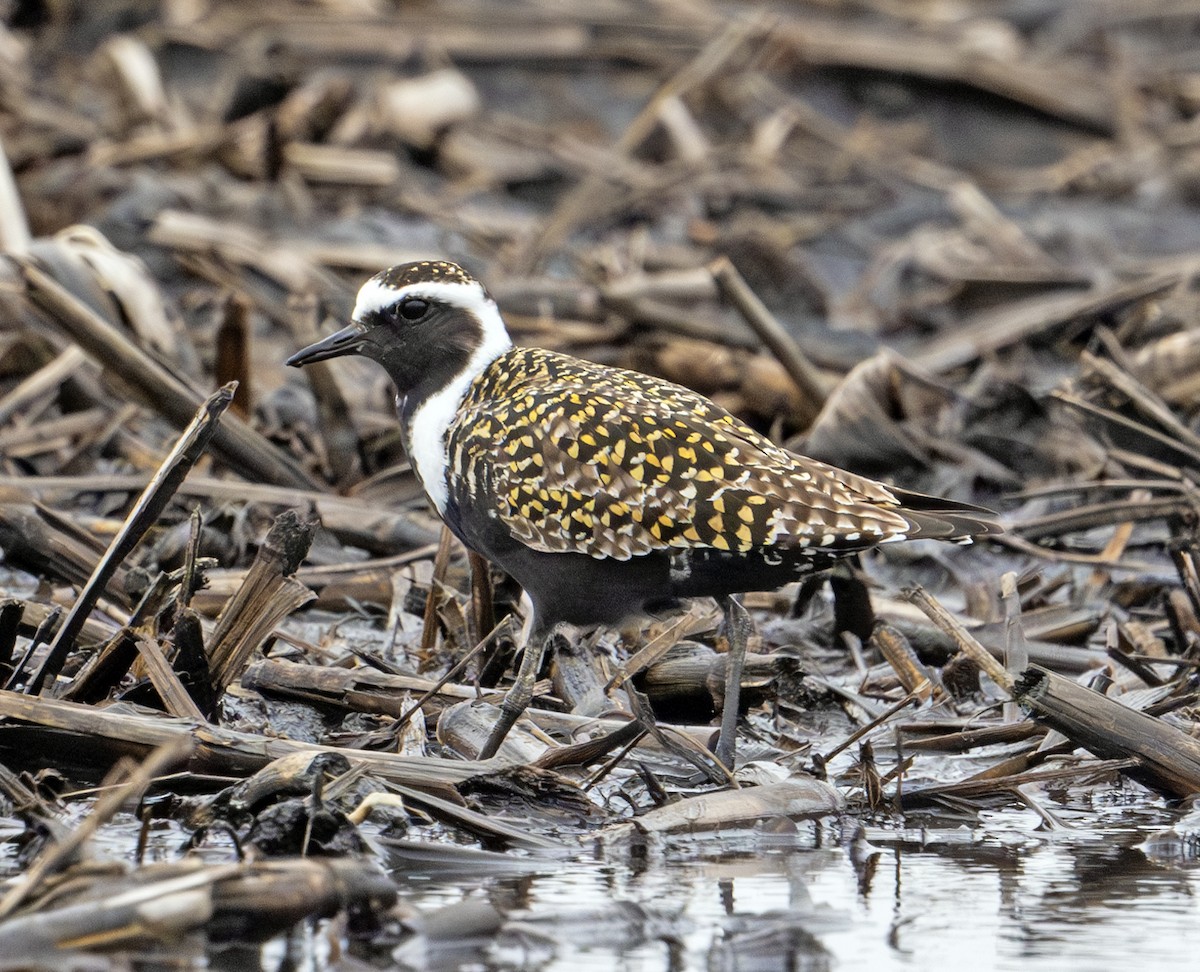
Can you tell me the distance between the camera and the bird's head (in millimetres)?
6133

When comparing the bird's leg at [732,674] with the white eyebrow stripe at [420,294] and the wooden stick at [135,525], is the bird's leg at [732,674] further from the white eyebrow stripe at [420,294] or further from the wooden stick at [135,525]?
the wooden stick at [135,525]

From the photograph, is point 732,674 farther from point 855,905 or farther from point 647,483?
point 855,905

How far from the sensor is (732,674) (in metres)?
5.73

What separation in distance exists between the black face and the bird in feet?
0.86

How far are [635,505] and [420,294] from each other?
1.22m

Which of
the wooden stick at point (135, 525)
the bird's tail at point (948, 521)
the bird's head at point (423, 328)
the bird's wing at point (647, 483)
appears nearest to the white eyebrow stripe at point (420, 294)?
the bird's head at point (423, 328)

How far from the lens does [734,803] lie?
5.11 metres

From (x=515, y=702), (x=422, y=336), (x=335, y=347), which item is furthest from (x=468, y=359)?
(x=515, y=702)

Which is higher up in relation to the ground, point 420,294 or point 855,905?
point 420,294

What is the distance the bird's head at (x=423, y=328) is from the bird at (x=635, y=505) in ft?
0.87

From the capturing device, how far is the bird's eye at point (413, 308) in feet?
20.1

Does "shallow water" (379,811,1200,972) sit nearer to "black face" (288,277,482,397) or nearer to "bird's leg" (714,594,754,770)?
"bird's leg" (714,594,754,770)

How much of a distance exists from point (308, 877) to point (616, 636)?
2.80 meters

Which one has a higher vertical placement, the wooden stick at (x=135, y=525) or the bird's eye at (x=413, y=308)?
the bird's eye at (x=413, y=308)
